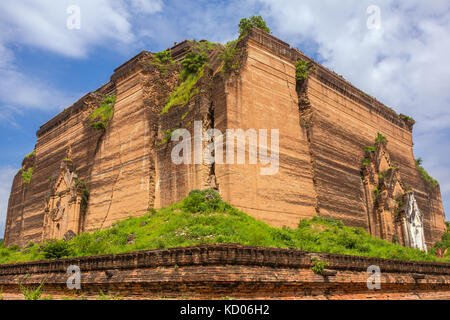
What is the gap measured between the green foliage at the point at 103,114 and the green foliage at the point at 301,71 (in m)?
10.1

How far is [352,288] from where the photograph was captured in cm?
1116

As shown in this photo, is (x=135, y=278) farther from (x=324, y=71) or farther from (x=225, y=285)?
(x=324, y=71)

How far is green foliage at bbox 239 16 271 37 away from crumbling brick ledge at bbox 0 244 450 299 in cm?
1105

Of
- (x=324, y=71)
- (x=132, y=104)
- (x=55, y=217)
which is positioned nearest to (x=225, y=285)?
(x=132, y=104)

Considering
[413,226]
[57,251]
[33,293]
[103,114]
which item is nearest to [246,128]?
[57,251]

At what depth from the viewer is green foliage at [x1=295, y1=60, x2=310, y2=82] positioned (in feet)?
65.5

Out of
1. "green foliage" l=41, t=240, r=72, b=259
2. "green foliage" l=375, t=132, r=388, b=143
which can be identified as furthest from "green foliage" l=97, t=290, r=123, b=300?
"green foliage" l=375, t=132, r=388, b=143

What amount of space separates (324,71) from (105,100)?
505 inches

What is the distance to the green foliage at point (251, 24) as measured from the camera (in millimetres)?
17938

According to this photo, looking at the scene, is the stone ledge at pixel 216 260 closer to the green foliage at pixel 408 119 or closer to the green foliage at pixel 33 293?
the green foliage at pixel 33 293

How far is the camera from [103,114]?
75.5 feet

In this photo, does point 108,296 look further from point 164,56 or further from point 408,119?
point 408,119

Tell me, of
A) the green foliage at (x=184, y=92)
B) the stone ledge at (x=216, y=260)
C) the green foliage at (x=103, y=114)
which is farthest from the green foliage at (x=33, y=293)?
the green foliage at (x=103, y=114)

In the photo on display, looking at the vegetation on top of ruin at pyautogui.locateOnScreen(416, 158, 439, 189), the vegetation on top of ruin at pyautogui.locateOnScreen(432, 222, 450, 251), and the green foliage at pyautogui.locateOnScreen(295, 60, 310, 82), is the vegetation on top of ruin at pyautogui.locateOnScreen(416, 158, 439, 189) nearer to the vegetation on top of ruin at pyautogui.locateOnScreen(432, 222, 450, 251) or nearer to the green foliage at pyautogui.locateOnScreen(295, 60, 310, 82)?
the vegetation on top of ruin at pyautogui.locateOnScreen(432, 222, 450, 251)
